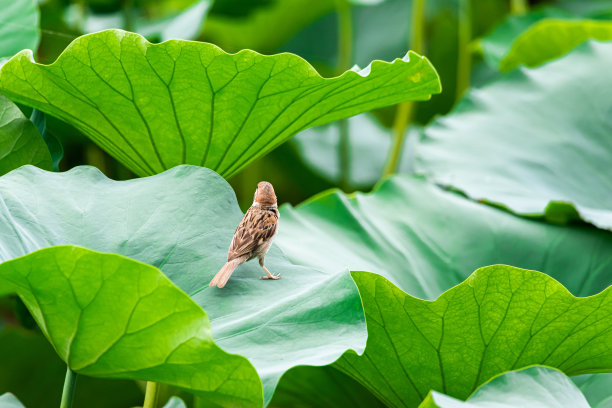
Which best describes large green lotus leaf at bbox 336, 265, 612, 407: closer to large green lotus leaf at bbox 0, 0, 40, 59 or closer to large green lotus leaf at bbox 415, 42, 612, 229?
large green lotus leaf at bbox 415, 42, 612, 229

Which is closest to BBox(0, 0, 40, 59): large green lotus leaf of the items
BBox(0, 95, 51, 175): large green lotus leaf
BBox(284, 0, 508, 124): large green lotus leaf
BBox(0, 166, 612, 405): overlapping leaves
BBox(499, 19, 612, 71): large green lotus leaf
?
BBox(0, 95, 51, 175): large green lotus leaf

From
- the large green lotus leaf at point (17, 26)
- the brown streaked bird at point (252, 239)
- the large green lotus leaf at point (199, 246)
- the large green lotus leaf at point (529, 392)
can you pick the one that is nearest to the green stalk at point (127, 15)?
the large green lotus leaf at point (17, 26)

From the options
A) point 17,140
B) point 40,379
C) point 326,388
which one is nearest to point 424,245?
point 326,388

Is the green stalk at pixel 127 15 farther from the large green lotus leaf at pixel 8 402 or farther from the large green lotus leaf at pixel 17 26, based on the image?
the large green lotus leaf at pixel 8 402

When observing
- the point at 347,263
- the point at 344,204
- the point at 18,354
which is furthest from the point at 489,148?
the point at 18,354

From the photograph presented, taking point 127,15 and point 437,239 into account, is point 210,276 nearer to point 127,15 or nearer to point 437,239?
point 437,239
